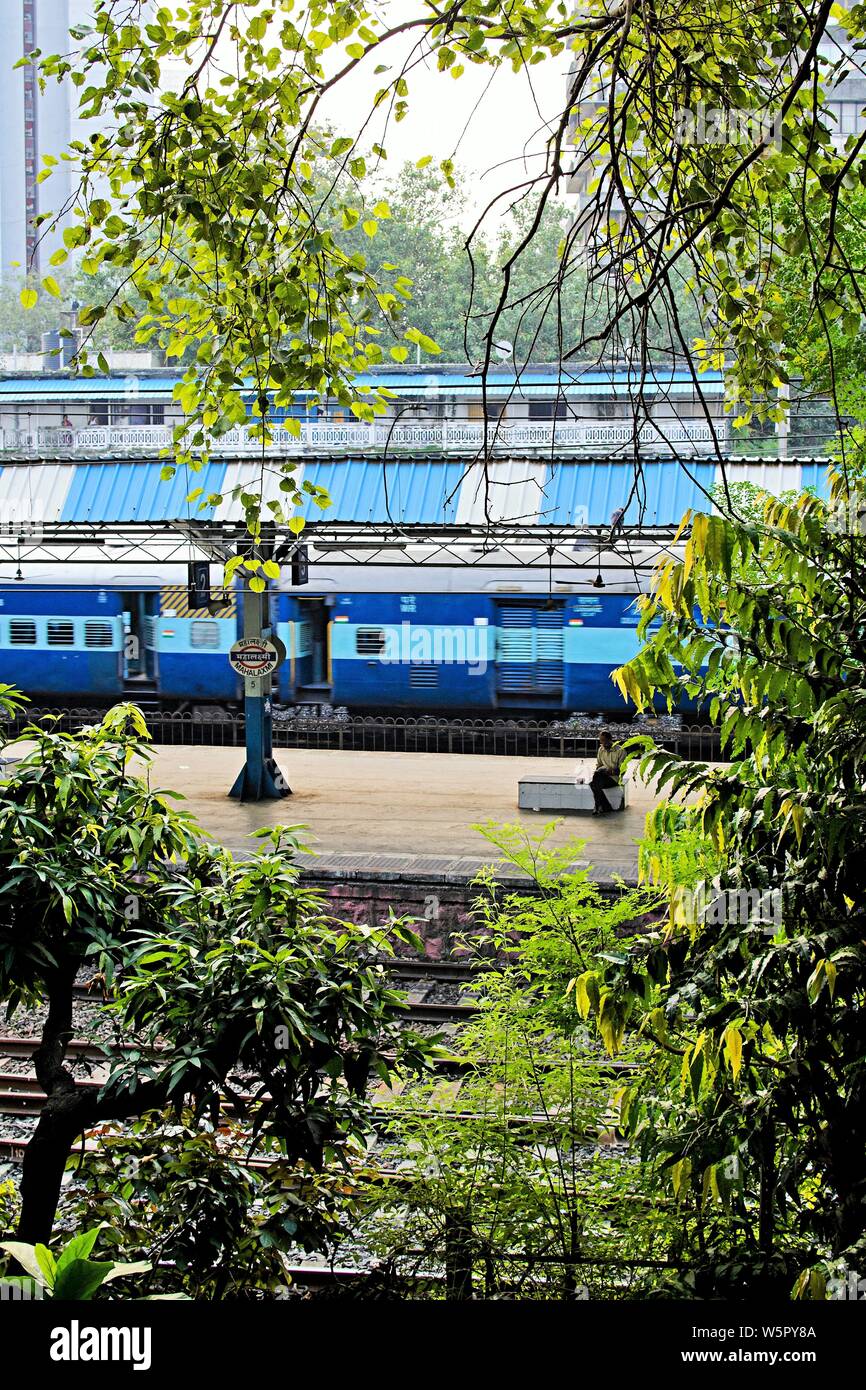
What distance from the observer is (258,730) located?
46.6 ft

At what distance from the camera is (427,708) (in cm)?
1773

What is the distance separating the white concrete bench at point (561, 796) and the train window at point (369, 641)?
4371mm

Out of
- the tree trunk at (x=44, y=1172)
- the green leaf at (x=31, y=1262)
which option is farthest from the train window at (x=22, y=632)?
the green leaf at (x=31, y=1262)

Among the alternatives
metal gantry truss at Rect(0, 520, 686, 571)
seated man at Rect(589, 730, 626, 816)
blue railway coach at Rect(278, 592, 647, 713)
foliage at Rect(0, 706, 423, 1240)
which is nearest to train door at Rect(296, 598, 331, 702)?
blue railway coach at Rect(278, 592, 647, 713)

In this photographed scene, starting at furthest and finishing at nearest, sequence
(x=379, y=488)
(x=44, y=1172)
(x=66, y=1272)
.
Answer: (x=379, y=488) < (x=44, y=1172) < (x=66, y=1272)

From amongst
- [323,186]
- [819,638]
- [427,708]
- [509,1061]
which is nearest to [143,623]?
[427,708]

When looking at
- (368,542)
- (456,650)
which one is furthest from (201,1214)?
(456,650)

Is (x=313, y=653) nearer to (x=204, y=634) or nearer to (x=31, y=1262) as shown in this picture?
(x=204, y=634)

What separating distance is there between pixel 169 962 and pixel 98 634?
604 inches

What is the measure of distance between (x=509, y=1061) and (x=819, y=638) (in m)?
2.01

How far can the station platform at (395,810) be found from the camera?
37.4 ft

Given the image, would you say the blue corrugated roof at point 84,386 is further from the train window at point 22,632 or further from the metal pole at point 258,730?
the metal pole at point 258,730
